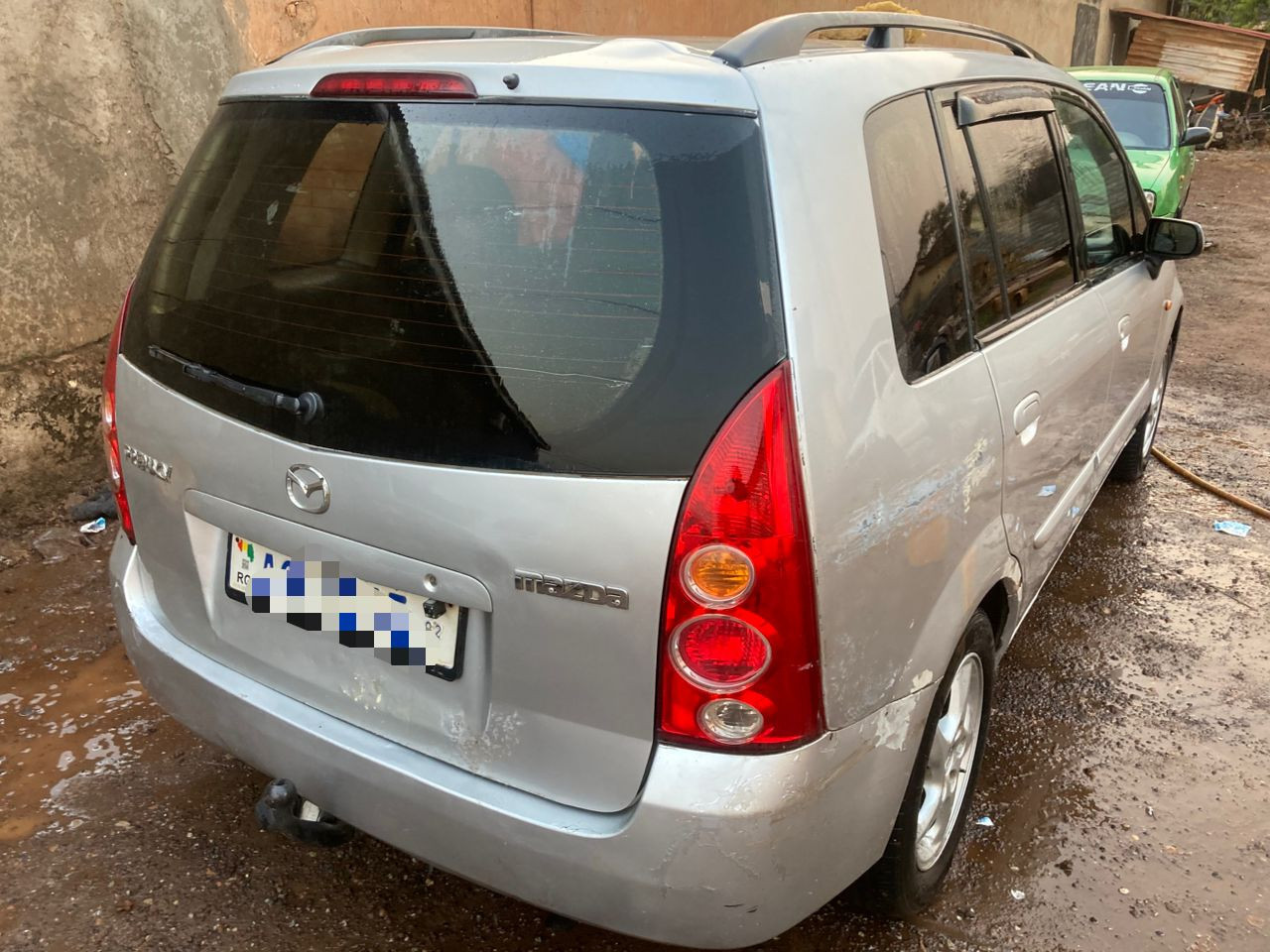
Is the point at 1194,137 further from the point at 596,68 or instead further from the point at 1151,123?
the point at 596,68

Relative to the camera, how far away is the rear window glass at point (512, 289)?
156 centimetres

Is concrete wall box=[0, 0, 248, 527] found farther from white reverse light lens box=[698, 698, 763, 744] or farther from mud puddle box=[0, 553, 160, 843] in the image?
white reverse light lens box=[698, 698, 763, 744]

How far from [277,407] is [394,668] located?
0.50m

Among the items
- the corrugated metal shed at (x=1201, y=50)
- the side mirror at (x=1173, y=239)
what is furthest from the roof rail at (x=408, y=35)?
the corrugated metal shed at (x=1201, y=50)

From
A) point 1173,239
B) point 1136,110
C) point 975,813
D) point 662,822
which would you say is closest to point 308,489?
point 662,822

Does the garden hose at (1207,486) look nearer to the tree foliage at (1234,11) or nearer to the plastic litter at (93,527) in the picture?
the plastic litter at (93,527)

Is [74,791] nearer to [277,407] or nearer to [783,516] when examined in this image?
[277,407]

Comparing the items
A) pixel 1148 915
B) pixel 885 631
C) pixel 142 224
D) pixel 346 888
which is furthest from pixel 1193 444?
pixel 142 224

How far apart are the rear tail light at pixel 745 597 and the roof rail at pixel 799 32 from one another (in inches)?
A: 21.4

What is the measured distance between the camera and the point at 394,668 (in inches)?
71.9

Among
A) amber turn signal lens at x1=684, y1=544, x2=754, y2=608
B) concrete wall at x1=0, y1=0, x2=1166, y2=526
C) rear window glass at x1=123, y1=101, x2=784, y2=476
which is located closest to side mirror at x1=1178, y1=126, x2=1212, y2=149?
concrete wall at x1=0, y1=0, x2=1166, y2=526

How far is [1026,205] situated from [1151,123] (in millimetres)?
7506

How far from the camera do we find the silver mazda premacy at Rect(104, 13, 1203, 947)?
62.0 inches

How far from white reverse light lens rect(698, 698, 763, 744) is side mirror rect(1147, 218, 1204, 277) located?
2.63 metres
